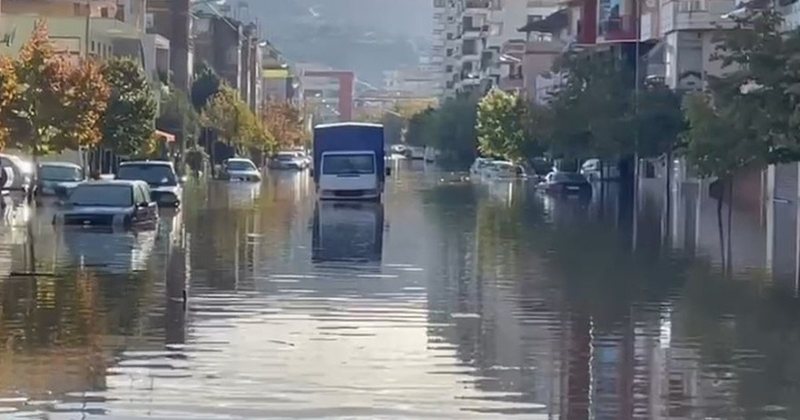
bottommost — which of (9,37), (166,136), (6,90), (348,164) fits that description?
(348,164)

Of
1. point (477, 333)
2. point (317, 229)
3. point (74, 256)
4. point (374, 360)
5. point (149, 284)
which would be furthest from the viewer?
point (317, 229)

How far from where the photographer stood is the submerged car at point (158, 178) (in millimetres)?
60044

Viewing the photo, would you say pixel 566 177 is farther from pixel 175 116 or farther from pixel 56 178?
pixel 175 116

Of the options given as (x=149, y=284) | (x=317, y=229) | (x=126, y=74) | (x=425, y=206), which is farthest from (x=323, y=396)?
(x=126, y=74)

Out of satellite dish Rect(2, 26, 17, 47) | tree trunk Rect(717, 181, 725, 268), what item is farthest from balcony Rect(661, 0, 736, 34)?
satellite dish Rect(2, 26, 17, 47)

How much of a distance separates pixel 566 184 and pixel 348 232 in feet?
149

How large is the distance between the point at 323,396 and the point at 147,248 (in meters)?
21.7

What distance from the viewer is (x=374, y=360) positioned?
19562 mm

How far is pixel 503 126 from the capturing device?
422 ft

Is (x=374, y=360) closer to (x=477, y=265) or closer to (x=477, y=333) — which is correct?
(x=477, y=333)

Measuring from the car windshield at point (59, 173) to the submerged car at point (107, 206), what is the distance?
20256 millimetres

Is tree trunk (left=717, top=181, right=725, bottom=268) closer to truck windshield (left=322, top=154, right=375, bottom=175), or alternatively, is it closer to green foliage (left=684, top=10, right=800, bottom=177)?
green foliage (left=684, top=10, right=800, bottom=177)

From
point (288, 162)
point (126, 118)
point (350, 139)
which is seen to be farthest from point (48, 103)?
point (288, 162)

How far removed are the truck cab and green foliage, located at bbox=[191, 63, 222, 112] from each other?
262 feet
